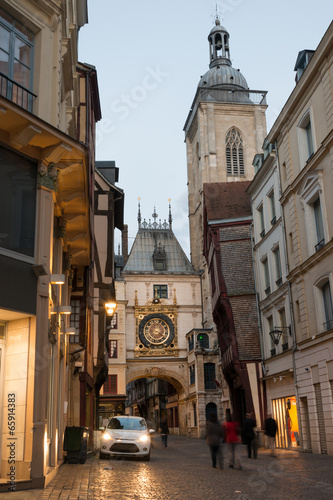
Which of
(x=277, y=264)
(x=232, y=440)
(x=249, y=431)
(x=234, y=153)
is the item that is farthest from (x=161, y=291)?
(x=232, y=440)

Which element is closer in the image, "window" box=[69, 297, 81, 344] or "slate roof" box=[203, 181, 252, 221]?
"window" box=[69, 297, 81, 344]

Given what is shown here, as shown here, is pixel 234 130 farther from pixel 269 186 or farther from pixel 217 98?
pixel 269 186

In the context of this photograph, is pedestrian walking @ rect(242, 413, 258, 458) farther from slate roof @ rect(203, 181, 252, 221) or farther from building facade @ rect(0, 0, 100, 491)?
slate roof @ rect(203, 181, 252, 221)

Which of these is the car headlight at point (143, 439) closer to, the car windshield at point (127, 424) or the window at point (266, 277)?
the car windshield at point (127, 424)

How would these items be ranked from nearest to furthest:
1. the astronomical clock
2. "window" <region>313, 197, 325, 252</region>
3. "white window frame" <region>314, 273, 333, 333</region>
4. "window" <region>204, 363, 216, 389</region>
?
1. "white window frame" <region>314, 273, 333, 333</region>
2. "window" <region>313, 197, 325, 252</region>
3. "window" <region>204, 363, 216, 389</region>
4. the astronomical clock

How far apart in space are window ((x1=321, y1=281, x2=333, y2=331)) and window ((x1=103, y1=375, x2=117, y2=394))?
37.0 m

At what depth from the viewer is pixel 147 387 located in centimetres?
8194

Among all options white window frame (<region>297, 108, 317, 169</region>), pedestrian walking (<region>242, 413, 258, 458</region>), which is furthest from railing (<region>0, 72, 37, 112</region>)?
white window frame (<region>297, 108, 317, 169</region>)

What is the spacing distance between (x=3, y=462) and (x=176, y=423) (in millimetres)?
55114

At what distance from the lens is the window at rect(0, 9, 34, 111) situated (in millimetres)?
10719

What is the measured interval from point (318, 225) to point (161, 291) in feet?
132

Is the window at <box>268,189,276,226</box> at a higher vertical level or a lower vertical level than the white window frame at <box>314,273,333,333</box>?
higher

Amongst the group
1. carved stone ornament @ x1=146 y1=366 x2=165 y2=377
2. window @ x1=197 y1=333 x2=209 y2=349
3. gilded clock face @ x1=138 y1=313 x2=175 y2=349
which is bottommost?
carved stone ornament @ x1=146 y1=366 x2=165 y2=377

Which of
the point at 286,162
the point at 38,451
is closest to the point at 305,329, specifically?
the point at 286,162
